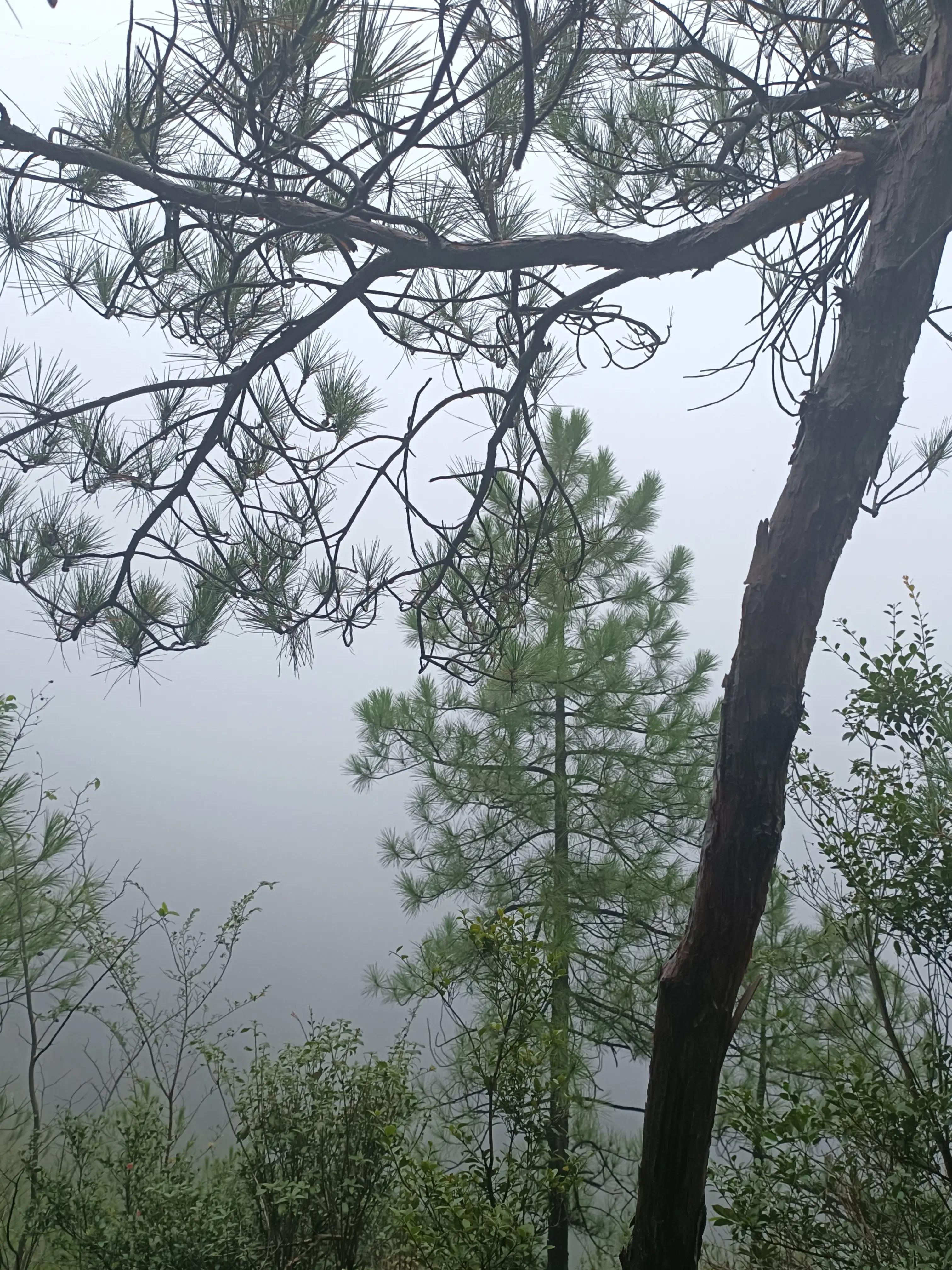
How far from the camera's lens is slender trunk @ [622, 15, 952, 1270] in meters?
1.06

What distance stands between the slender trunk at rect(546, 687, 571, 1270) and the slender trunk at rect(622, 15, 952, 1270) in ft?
1.64

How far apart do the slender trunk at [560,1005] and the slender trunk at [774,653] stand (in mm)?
499

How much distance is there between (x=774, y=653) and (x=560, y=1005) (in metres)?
1.63

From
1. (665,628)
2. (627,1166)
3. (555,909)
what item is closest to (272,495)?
(555,909)

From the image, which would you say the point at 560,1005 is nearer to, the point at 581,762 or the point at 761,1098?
the point at 761,1098

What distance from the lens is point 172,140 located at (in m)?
1.14

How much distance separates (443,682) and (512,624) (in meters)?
1.11

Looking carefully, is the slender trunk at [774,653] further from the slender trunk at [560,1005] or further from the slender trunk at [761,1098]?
the slender trunk at [560,1005]

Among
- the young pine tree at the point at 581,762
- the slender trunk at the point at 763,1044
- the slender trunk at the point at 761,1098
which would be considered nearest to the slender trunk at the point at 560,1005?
the young pine tree at the point at 581,762

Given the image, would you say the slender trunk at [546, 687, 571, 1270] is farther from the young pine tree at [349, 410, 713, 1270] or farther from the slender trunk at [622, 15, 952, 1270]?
the slender trunk at [622, 15, 952, 1270]

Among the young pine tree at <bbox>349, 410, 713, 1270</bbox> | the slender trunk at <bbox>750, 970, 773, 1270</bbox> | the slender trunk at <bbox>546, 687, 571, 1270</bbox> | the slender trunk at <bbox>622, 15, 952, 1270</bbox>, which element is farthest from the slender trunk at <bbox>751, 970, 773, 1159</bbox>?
the slender trunk at <bbox>622, 15, 952, 1270</bbox>

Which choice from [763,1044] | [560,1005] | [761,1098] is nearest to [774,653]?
[761,1098]

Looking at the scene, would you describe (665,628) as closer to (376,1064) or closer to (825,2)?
(376,1064)

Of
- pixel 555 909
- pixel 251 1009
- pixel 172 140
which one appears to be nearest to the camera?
pixel 172 140
